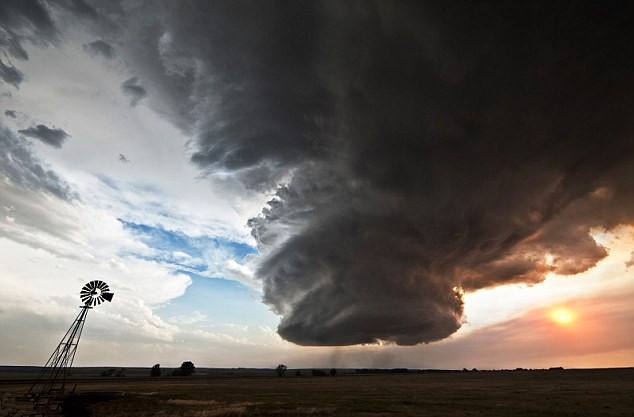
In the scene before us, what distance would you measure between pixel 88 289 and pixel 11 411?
15.3 meters

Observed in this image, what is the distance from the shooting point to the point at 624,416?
116 ft

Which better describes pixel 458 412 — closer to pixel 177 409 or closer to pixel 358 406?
pixel 358 406

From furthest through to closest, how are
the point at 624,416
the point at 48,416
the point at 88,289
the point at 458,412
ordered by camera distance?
the point at 88,289, the point at 458,412, the point at 48,416, the point at 624,416

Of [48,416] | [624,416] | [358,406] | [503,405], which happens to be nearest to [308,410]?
[358,406]

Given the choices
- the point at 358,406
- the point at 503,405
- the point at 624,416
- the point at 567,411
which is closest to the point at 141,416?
the point at 358,406

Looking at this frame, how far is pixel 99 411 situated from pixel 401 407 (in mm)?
39441

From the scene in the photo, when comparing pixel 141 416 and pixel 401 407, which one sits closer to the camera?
pixel 141 416

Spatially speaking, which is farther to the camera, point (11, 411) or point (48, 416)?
point (11, 411)

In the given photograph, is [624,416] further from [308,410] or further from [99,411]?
[99,411]

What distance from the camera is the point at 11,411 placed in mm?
42906

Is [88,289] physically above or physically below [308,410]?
above

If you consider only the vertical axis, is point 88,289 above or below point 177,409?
above

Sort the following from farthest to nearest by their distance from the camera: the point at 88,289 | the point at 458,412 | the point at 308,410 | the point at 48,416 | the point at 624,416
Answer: the point at 88,289 → the point at 308,410 → the point at 458,412 → the point at 48,416 → the point at 624,416

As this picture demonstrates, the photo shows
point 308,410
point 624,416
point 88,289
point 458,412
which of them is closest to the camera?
point 624,416
